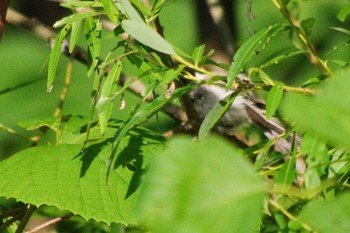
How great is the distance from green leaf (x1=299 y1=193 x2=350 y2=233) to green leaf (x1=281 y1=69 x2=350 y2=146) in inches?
0.9

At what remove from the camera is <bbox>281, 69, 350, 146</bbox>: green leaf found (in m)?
0.22

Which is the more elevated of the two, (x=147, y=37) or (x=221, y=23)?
(x=147, y=37)

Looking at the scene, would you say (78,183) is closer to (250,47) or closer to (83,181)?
(83,181)

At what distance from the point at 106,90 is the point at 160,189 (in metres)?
0.60

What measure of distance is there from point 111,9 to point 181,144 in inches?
21.5

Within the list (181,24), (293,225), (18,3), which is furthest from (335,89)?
(18,3)

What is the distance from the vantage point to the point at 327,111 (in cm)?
22

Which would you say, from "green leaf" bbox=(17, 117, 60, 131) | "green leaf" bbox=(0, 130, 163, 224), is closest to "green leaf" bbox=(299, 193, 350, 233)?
"green leaf" bbox=(0, 130, 163, 224)

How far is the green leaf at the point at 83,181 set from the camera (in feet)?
3.43

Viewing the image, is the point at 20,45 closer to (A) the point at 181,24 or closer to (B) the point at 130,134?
(A) the point at 181,24

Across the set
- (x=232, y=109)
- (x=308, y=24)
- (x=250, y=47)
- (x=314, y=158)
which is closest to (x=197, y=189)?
(x=314, y=158)

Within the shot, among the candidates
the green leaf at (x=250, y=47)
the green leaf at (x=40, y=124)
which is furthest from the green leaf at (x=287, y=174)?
the green leaf at (x=40, y=124)

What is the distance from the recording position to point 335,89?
0.23m

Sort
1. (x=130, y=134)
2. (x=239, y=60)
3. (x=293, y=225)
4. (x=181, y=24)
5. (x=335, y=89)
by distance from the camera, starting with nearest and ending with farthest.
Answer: (x=335, y=89) < (x=293, y=225) < (x=239, y=60) < (x=130, y=134) < (x=181, y=24)
